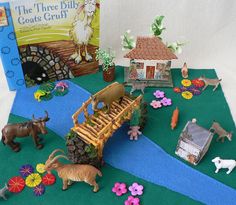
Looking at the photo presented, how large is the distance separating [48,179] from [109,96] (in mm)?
675

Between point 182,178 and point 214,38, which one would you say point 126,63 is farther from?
point 182,178

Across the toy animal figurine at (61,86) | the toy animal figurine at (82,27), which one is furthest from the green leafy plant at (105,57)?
the toy animal figurine at (61,86)

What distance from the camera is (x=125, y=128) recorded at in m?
2.77

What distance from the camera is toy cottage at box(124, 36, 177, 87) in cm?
293

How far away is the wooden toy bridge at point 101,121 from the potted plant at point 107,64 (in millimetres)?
510

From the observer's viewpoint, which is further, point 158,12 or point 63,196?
point 158,12

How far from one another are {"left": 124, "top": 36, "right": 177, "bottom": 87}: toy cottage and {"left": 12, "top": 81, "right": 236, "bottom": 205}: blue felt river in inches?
21.2

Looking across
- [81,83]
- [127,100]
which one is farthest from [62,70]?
[127,100]

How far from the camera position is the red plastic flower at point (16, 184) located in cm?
236

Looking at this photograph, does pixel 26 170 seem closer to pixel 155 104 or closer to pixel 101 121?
pixel 101 121

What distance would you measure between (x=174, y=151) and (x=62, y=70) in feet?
3.92

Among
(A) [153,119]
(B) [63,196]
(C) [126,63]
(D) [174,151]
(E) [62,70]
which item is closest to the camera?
(B) [63,196]

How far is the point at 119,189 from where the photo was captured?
2.37 meters

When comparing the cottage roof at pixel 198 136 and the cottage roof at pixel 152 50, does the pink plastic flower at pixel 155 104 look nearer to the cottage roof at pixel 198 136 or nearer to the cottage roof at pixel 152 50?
the cottage roof at pixel 152 50
